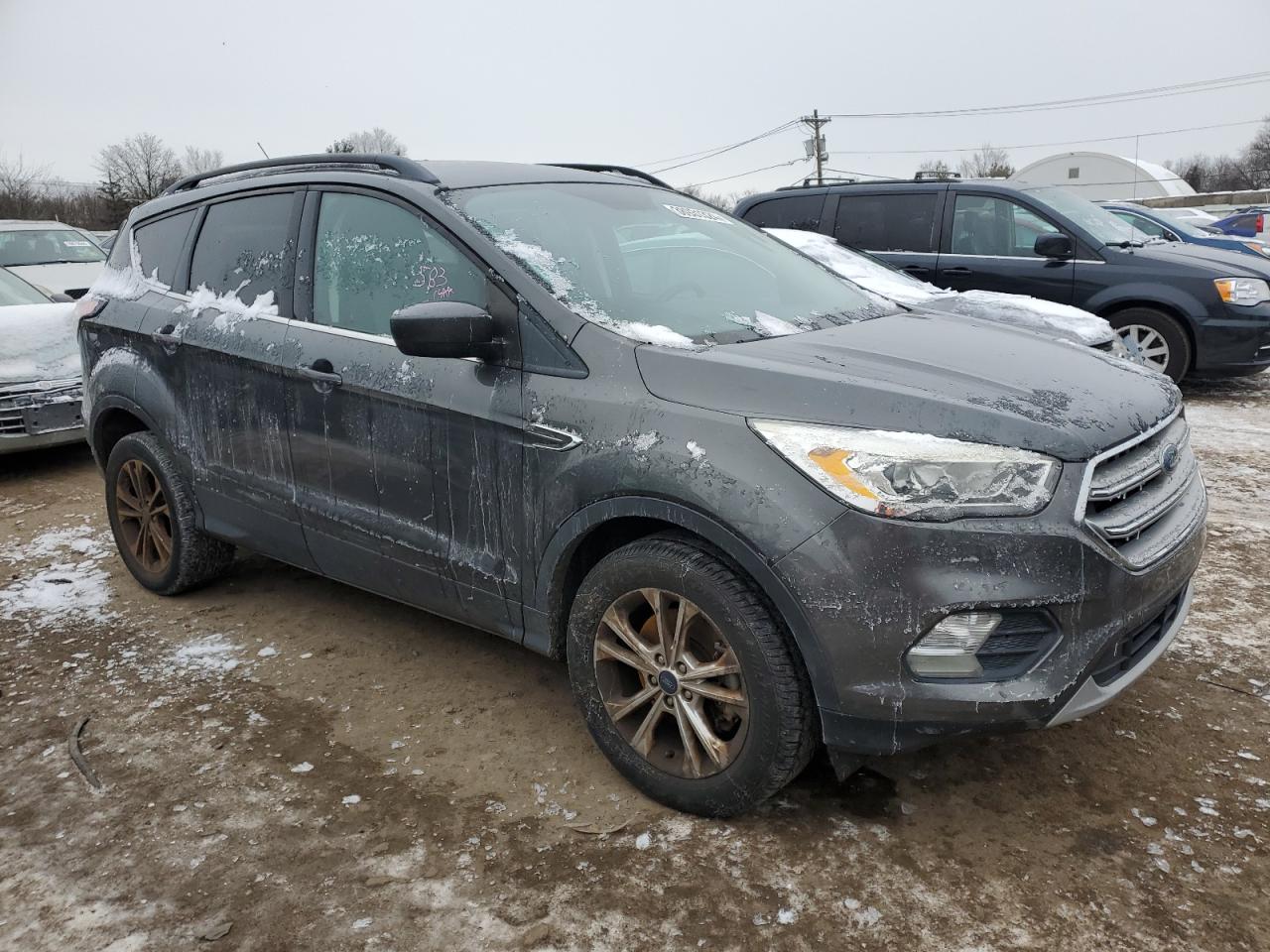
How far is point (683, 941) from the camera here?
2.26 m

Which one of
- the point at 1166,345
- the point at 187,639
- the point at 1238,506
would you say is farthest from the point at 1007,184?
the point at 187,639

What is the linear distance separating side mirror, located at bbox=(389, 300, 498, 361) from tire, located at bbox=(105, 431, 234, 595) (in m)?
1.84

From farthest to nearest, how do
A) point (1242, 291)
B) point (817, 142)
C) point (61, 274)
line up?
1. point (817, 142)
2. point (61, 274)
3. point (1242, 291)

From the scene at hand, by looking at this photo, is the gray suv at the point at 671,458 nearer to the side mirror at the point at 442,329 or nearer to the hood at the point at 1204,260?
the side mirror at the point at 442,329

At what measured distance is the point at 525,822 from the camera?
274cm

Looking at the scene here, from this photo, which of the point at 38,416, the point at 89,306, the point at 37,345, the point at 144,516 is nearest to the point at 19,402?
the point at 38,416

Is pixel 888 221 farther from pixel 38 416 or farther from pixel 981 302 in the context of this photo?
pixel 38 416

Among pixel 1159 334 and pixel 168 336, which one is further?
pixel 1159 334

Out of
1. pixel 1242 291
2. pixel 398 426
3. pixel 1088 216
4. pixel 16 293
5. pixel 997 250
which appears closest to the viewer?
pixel 398 426

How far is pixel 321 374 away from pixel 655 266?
117 centimetres

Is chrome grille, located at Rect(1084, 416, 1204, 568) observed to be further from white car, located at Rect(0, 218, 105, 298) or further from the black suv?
white car, located at Rect(0, 218, 105, 298)

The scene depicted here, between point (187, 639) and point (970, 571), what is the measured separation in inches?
124

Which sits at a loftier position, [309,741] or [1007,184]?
[1007,184]

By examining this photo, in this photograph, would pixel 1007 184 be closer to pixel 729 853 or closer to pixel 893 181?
pixel 893 181
